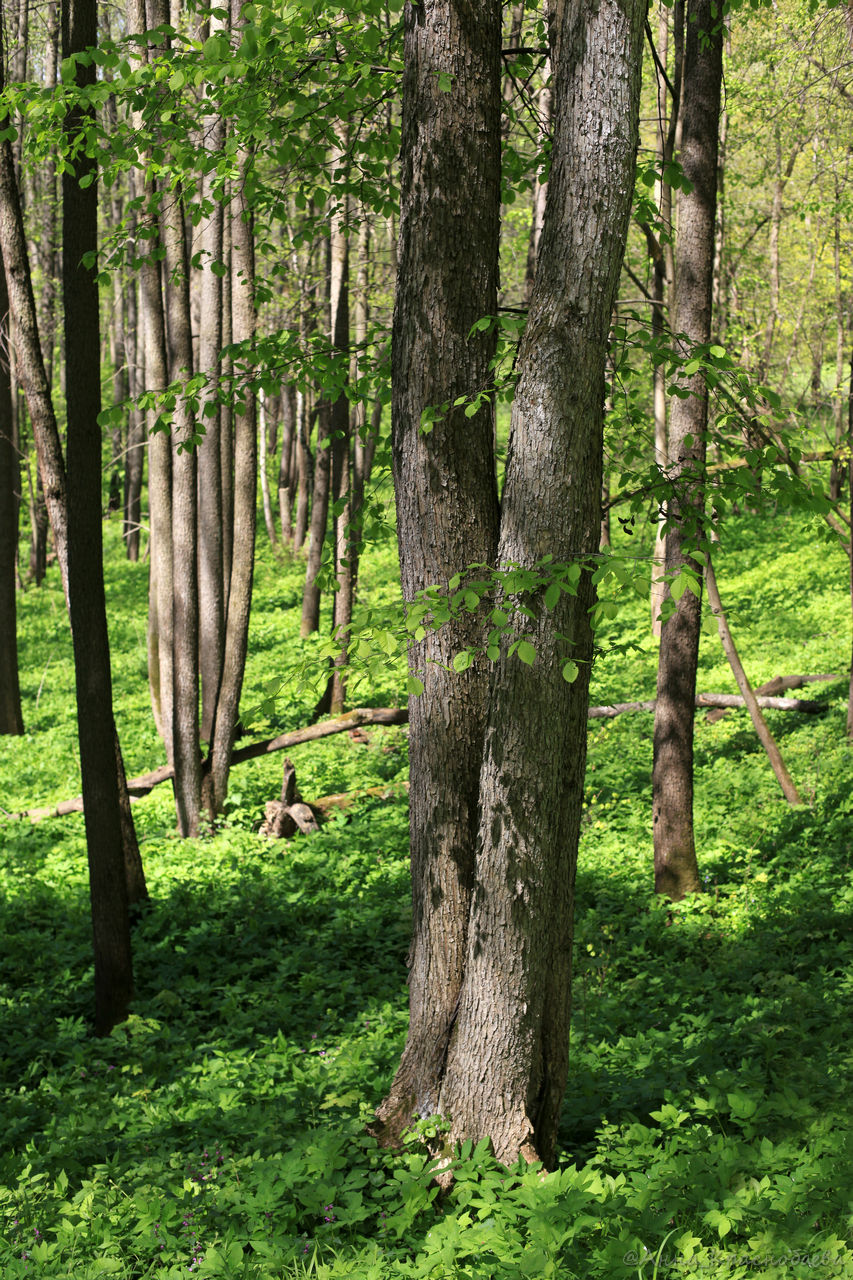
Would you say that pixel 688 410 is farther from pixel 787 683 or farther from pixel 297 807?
pixel 787 683

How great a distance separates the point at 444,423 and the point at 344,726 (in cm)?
899

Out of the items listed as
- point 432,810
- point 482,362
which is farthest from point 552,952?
point 482,362

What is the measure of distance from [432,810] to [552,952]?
2.43 feet

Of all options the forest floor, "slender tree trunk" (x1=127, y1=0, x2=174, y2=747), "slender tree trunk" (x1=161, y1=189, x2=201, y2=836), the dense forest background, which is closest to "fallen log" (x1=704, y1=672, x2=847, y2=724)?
the forest floor

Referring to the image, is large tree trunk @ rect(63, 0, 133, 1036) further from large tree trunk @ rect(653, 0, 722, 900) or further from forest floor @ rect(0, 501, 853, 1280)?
large tree trunk @ rect(653, 0, 722, 900)

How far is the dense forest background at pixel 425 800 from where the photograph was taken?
360 centimetres

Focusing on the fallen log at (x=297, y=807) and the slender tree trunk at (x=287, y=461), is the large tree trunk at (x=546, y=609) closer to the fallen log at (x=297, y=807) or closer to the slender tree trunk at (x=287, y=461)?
the fallen log at (x=297, y=807)

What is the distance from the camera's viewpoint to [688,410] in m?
7.36

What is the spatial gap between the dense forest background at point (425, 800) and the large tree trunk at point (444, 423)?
0.05ft

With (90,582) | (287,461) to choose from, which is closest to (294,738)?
(90,582)

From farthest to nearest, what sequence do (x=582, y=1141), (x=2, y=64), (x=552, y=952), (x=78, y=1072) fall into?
1. (x=2, y=64)
2. (x=78, y=1072)
3. (x=582, y=1141)
4. (x=552, y=952)

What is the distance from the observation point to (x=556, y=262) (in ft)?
12.1

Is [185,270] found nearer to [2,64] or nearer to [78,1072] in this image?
[2,64]

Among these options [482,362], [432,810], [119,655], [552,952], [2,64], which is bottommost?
[119,655]
